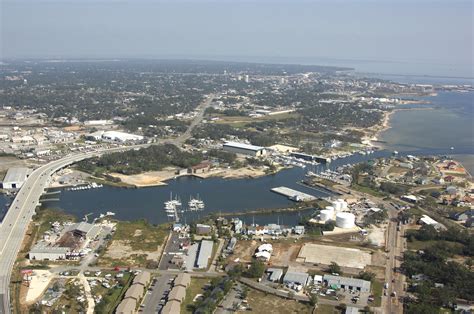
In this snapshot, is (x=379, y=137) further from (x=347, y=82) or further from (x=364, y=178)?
(x=347, y=82)

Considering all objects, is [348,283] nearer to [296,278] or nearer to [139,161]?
[296,278]

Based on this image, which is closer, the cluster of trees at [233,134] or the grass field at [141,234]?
the grass field at [141,234]

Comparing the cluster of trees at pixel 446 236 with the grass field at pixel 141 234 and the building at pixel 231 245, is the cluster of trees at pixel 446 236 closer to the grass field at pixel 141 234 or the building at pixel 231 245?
the building at pixel 231 245

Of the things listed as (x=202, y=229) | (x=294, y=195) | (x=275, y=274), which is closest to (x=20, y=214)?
(x=202, y=229)

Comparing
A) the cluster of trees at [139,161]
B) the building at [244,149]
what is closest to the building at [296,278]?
the cluster of trees at [139,161]

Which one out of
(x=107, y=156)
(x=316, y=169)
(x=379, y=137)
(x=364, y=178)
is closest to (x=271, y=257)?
(x=364, y=178)

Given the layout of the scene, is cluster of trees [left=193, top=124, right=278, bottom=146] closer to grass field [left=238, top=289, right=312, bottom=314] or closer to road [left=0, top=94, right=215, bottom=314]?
road [left=0, top=94, right=215, bottom=314]

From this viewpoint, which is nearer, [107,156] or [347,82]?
[107,156]
